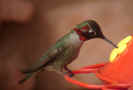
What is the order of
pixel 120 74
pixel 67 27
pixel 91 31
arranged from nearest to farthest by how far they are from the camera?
1. pixel 120 74
2. pixel 91 31
3. pixel 67 27

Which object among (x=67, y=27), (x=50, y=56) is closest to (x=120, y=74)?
(x=50, y=56)

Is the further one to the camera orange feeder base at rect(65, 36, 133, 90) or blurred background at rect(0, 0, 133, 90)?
blurred background at rect(0, 0, 133, 90)

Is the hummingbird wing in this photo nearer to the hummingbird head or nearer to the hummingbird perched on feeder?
the hummingbird perched on feeder

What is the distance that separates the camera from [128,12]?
1.64 metres

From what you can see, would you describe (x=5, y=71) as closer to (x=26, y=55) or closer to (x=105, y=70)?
(x=26, y=55)

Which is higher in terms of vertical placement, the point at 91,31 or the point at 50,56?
the point at 91,31

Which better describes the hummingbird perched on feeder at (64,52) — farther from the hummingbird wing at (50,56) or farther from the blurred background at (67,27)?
the blurred background at (67,27)

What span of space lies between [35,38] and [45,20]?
160 millimetres

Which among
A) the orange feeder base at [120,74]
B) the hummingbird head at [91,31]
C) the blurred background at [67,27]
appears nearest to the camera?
the orange feeder base at [120,74]

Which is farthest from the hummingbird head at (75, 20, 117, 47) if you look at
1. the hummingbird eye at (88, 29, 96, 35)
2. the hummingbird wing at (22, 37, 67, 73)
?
the hummingbird wing at (22, 37, 67, 73)

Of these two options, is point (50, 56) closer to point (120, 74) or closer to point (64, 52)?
point (64, 52)

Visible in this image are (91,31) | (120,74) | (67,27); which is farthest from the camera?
(67,27)

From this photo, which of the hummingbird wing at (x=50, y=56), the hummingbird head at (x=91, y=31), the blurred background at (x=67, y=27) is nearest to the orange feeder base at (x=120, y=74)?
the hummingbird head at (x=91, y=31)

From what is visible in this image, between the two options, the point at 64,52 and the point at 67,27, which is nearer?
the point at 64,52
